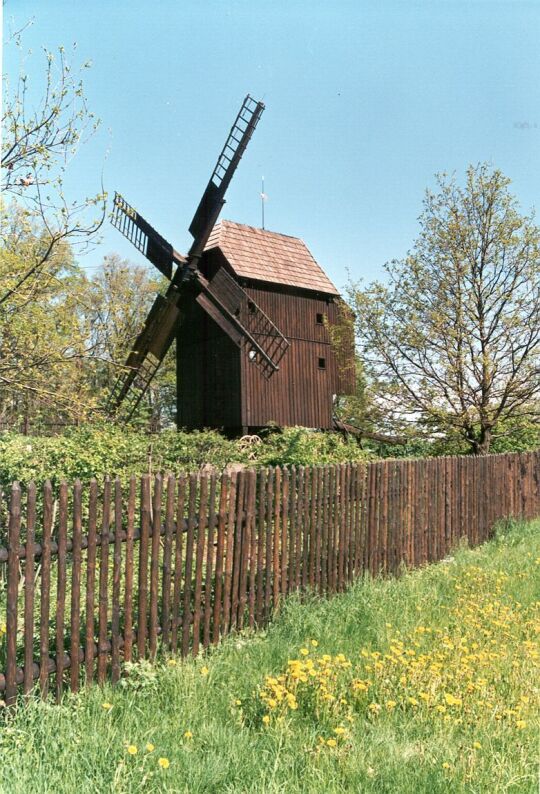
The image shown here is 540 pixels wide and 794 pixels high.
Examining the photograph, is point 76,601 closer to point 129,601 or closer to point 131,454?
point 129,601

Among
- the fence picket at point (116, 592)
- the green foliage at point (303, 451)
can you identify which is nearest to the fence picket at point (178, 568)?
the fence picket at point (116, 592)

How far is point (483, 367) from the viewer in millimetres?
15555

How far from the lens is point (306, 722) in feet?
11.4

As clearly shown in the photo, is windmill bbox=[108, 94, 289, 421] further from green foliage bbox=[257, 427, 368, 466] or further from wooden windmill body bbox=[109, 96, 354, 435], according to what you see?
green foliage bbox=[257, 427, 368, 466]

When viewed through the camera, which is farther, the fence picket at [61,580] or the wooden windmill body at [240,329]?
the wooden windmill body at [240,329]

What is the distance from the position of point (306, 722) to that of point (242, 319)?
17.5 meters

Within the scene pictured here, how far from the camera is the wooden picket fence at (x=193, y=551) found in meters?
3.78

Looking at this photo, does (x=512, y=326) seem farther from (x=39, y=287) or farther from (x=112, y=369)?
(x=39, y=287)

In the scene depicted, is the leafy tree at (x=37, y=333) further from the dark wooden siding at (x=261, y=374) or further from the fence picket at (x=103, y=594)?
the dark wooden siding at (x=261, y=374)

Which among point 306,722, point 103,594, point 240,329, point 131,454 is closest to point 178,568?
point 103,594

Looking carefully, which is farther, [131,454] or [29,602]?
[131,454]

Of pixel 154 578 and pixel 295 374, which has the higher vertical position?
pixel 295 374

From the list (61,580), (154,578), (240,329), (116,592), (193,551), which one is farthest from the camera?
(240,329)

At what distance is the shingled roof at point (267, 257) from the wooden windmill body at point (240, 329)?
0.05 meters
